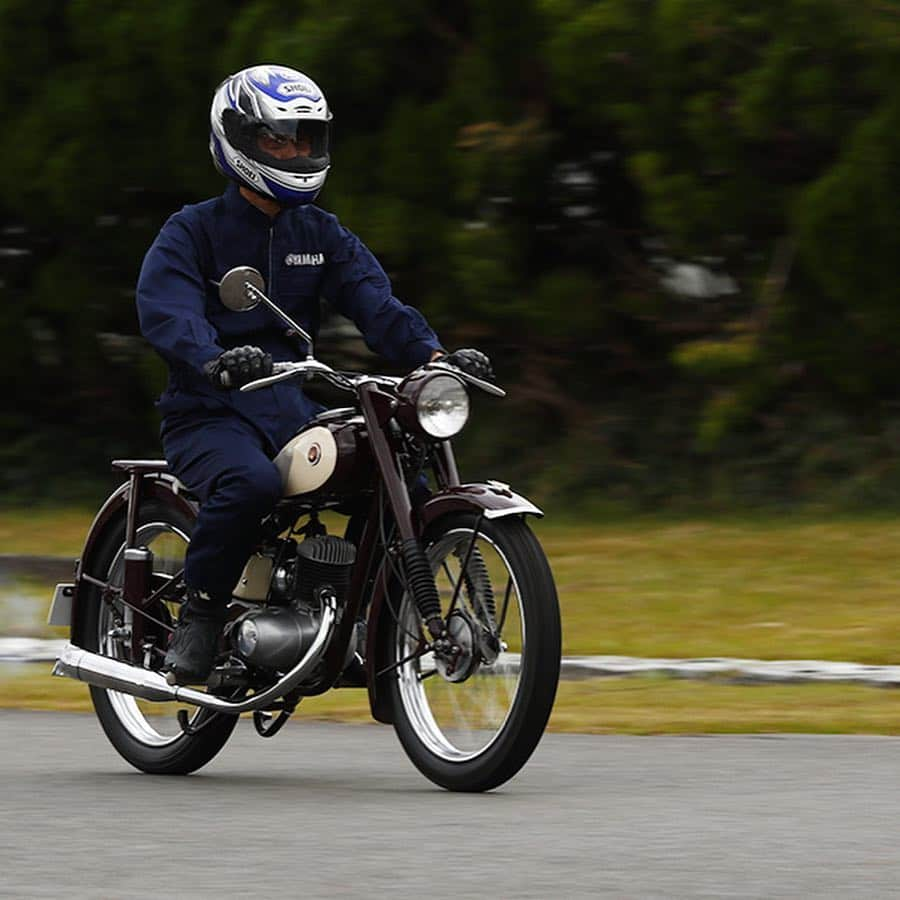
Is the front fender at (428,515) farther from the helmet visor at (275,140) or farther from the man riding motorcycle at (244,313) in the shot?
the helmet visor at (275,140)

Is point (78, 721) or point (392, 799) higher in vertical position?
point (392, 799)

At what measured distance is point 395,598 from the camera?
753cm

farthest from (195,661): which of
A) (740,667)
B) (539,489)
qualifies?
(539,489)

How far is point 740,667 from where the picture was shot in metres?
10.9

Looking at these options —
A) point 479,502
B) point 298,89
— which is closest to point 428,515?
point 479,502

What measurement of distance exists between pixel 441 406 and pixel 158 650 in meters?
1.51

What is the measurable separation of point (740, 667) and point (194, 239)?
3990mm

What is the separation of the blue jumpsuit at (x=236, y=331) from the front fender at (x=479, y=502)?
49 centimetres

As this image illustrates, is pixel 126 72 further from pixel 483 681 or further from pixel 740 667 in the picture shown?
pixel 483 681

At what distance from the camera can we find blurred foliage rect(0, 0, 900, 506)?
14383 millimetres

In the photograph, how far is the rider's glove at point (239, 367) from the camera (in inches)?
284

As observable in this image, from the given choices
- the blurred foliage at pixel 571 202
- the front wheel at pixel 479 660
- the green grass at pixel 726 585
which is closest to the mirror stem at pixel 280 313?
the front wheel at pixel 479 660

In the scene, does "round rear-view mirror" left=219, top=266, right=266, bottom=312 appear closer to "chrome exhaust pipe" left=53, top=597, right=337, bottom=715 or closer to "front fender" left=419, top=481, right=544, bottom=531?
"front fender" left=419, top=481, right=544, bottom=531

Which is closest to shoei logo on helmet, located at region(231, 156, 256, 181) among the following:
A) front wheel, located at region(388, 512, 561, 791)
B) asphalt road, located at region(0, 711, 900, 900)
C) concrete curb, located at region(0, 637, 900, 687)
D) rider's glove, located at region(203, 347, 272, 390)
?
rider's glove, located at region(203, 347, 272, 390)
